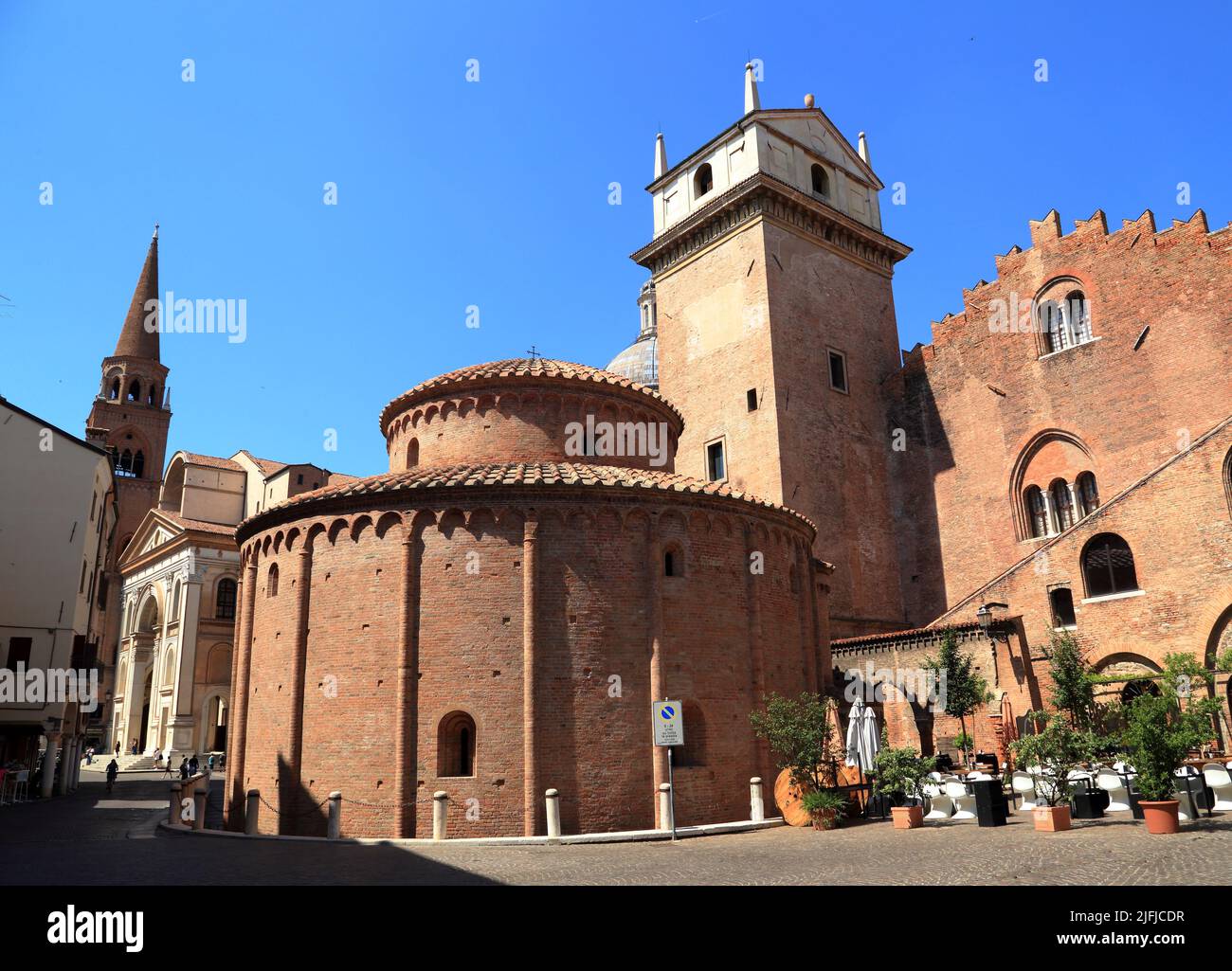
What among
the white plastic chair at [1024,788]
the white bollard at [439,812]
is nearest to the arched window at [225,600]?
the white bollard at [439,812]

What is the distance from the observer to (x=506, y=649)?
15.9m

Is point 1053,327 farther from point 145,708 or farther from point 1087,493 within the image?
point 145,708

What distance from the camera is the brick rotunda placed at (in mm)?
15492

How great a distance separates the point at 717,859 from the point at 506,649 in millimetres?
5504

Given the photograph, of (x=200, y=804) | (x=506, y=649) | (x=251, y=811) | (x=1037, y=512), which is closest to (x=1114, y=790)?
(x=506, y=649)

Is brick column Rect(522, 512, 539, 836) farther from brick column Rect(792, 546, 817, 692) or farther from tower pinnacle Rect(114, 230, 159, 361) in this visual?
tower pinnacle Rect(114, 230, 159, 361)

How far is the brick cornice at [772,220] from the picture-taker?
102 feet

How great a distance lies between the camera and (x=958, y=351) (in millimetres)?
31438

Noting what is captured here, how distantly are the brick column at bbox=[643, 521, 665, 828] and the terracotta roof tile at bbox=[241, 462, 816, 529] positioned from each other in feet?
3.88

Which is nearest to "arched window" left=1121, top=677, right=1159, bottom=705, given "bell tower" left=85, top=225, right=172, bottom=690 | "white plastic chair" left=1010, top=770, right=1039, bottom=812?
"white plastic chair" left=1010, top=770, right=1039, bottom=812

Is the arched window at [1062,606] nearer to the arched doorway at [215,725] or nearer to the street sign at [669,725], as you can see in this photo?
the street sign at [669,725]

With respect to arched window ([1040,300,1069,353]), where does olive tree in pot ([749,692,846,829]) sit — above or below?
below
